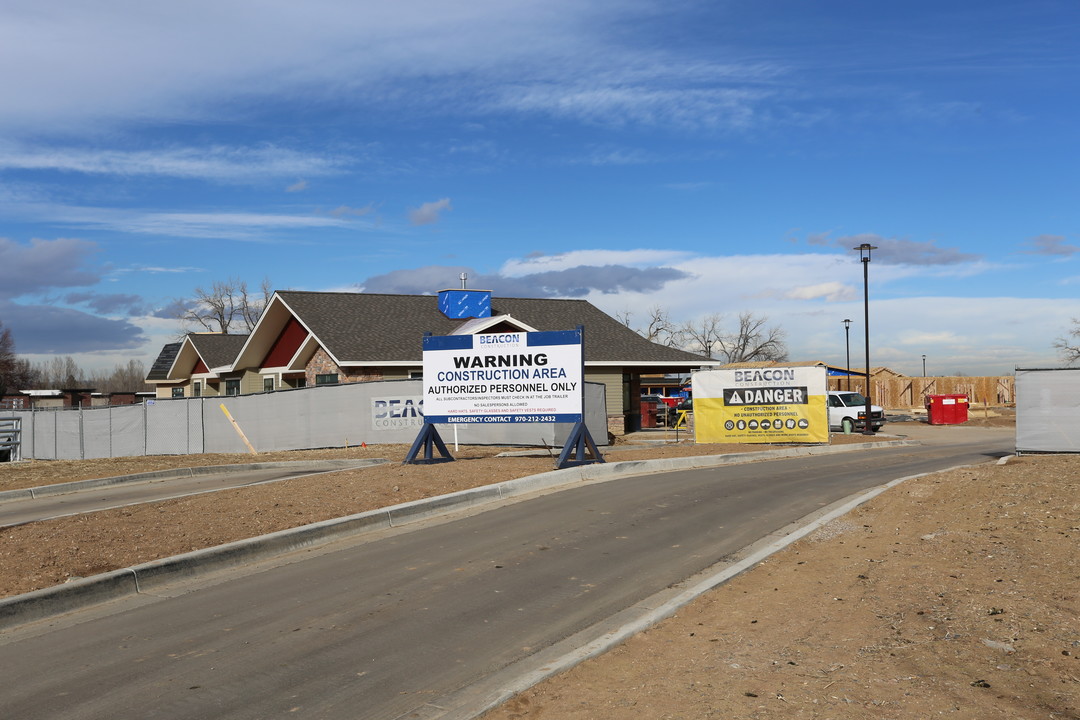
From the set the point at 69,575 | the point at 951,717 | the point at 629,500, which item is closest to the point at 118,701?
the point at 69,575

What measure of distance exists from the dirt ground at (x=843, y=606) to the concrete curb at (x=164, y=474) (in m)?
5.75

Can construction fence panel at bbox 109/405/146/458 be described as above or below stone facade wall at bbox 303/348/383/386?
below

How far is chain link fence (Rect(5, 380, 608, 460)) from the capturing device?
25.8 meters

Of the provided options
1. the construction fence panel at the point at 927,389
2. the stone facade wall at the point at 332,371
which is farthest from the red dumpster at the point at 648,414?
the construction fence panel at the point at 927,389

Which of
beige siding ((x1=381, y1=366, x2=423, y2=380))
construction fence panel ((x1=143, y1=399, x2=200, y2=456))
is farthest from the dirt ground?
beige siding ((x1=381, y1=366, x2=423, y2=380))

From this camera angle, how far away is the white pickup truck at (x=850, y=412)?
3747 cm

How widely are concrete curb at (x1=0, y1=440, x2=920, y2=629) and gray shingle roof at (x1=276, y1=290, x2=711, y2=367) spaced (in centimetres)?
1727

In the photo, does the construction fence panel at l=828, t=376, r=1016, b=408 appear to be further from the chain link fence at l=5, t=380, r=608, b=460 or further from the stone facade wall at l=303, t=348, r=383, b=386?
the chain link fence at l=5, t=380, r=608, b=460

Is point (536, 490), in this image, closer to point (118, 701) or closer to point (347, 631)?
point (347, 631)

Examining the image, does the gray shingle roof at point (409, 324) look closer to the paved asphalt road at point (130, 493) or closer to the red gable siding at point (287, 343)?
the red gable siding at point (287, 343)

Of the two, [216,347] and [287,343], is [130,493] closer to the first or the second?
[287,343]

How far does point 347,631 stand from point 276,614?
0.85 m

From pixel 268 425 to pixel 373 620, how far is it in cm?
2234

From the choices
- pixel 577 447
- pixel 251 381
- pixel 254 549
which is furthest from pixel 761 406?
pixel 251 381
